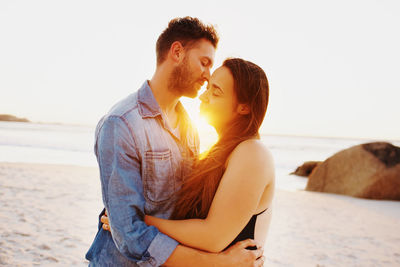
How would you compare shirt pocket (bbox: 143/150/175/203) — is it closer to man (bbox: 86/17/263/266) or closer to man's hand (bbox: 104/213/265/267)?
man (bbox: 86/17/263/266)

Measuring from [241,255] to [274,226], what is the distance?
190 inches

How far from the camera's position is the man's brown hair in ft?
8.18

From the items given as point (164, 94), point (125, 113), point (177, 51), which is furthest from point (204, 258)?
point (177, 51)

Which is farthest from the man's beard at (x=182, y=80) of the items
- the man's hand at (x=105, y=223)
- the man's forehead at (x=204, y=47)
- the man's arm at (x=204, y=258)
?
the man's arm at (x=204, y=258)

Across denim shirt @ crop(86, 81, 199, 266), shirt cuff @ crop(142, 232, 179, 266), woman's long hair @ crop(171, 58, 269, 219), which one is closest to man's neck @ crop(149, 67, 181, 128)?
denim shirt @ crop(86, 81, 199, 266)

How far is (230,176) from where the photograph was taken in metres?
1.77

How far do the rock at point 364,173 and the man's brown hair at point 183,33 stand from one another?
8.19 m

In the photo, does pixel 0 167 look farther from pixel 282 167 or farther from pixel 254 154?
pixel 282 167

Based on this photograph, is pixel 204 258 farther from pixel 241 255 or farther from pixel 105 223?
pixel 105 223

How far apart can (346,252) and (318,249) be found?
443mm

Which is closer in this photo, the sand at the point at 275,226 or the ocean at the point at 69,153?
the sand at the point at 275,226

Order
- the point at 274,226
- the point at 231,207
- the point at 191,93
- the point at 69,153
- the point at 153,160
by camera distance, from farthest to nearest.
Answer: the point at 69,153, the point at 274,226, the point at 191,93, the point at 153,160, the point at 231,207

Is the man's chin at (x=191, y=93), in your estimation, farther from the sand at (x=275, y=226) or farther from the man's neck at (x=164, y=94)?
the sand at (x=275, y=226)

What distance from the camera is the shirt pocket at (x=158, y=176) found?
1919 millimetres
